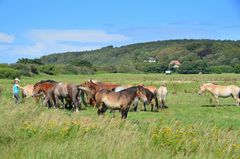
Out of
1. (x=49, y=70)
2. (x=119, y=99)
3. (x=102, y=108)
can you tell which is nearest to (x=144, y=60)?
(x=49, y=70)

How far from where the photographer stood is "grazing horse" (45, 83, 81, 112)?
74.1ft

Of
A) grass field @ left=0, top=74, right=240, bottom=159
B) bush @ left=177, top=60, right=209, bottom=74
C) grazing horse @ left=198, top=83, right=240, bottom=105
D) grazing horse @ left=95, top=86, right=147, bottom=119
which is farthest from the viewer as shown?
bush @ left=177, top=60, right=209, bottom=74

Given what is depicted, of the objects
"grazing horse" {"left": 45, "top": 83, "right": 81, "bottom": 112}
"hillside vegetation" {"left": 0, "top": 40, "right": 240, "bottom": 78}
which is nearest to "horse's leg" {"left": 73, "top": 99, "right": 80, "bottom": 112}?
"grazing horse" {"left": 45, "top": 83, "right": 81, "bottom": 112}

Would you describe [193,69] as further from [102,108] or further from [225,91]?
[102,108]

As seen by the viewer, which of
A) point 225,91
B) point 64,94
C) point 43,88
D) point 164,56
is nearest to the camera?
point 64,94

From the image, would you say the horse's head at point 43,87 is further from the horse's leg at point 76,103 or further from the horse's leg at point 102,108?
the horse's leg at point 102,108

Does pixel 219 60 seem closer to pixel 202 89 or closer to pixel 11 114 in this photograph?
pixel 202 89

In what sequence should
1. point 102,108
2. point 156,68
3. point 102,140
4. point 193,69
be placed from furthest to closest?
point 156,68
point 193,69
point 102,108
point 102,140

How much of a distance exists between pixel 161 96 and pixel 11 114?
13709mm

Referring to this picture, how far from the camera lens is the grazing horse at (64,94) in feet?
74.1

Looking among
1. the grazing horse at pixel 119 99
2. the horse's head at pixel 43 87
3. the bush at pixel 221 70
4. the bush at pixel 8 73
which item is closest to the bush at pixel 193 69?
the bush at pixel 221 70

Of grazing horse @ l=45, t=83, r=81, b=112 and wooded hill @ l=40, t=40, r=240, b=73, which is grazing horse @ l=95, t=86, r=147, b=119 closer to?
grazing horse @ l=45, t=83, r=81, b=112

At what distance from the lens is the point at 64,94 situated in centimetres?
2297

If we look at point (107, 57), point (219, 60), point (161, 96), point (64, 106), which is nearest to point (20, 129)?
point (64, 106)
